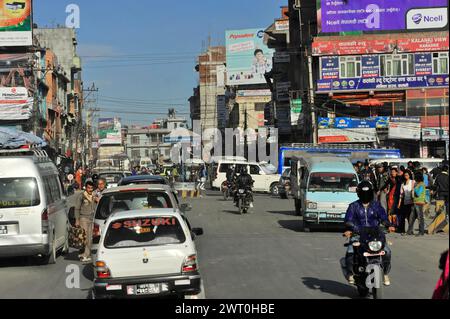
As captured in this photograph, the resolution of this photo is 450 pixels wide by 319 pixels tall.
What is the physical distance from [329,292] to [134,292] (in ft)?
9.68

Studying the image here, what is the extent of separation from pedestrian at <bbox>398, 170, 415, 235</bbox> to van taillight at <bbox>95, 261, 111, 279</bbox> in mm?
11852

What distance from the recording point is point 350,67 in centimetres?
5656

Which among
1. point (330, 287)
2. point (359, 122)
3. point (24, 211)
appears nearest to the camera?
point (330, 287)

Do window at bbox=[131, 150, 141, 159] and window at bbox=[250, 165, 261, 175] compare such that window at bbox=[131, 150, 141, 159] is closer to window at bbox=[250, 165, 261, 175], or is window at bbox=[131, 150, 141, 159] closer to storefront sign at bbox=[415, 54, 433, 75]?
storefront sign at bbox=[415, 54, 433, 75]

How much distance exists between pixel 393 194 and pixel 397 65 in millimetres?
38228

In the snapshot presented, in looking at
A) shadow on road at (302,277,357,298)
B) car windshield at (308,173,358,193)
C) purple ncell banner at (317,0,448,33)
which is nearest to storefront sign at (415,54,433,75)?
purple ncell banner at (317,0,448,33)

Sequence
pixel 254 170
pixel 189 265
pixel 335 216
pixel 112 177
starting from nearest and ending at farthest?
pixel 189 265
pixel 335 216
pixel 112 177
pixel 254 170

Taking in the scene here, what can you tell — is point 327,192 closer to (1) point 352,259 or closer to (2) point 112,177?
(1) point 352,259

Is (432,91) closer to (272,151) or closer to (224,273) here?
(272,151)

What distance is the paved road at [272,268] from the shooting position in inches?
418

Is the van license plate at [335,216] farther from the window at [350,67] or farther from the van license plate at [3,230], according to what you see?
the window at [350,67]

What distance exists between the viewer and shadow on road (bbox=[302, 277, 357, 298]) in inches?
408

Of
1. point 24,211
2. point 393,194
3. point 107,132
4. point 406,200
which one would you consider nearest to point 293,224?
point 393,194
